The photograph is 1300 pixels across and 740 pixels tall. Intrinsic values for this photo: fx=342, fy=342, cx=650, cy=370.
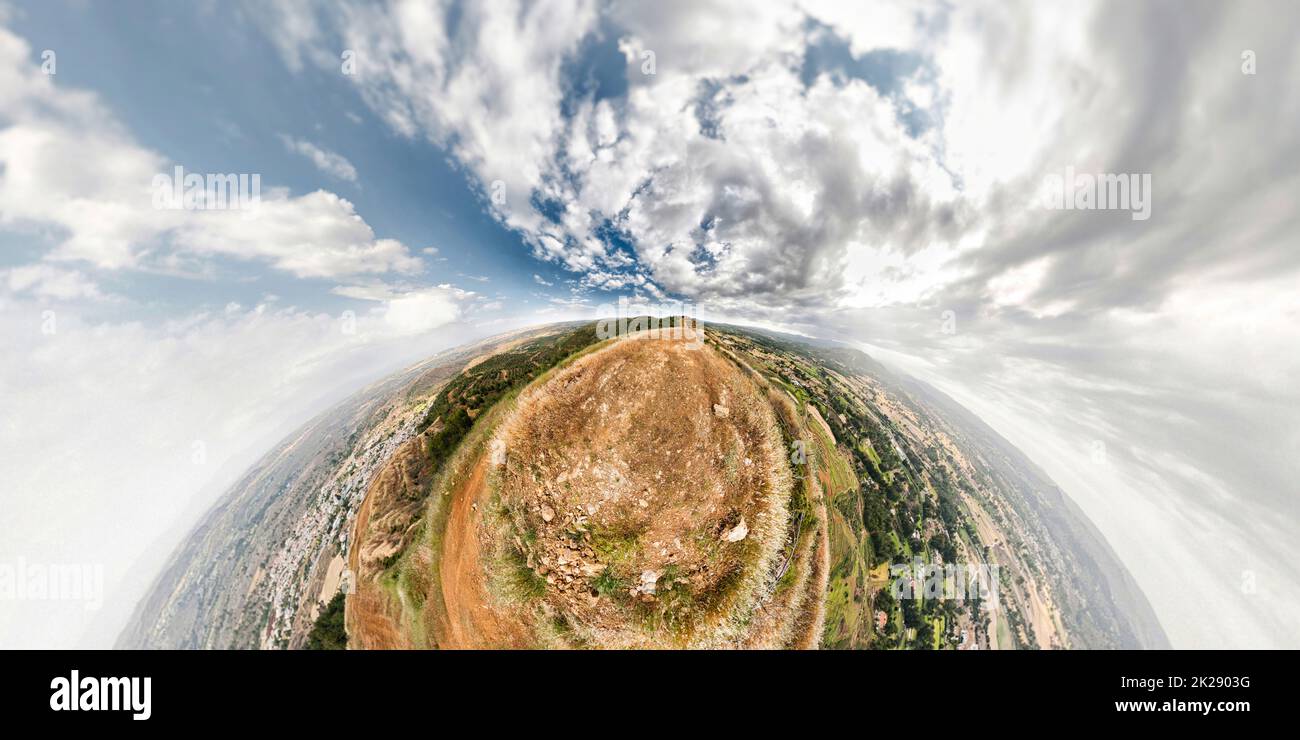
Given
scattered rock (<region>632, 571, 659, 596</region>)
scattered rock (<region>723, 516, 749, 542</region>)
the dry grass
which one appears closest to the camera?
the dry grass

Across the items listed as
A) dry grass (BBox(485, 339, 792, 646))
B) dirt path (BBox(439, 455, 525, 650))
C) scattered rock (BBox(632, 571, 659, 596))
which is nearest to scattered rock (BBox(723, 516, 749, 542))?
dry grass (BBox(485, 339, 792, 646))

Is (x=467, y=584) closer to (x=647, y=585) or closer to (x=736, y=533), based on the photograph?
(x=647, y=585)

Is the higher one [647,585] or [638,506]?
[638,506]

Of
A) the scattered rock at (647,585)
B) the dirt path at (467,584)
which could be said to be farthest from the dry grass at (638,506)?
the dirt path at (467,584)

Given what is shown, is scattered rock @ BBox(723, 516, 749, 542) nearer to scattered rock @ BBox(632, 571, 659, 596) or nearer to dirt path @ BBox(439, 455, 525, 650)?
scattered rock @ BBox(632, 571, 659, 596)

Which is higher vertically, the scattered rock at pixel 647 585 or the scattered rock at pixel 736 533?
the scattered rock at pixel 736 533

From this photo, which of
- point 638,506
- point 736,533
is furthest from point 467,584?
point 736,533

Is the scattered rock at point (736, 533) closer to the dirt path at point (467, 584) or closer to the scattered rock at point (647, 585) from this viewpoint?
the scattered rock at point (647, 585)

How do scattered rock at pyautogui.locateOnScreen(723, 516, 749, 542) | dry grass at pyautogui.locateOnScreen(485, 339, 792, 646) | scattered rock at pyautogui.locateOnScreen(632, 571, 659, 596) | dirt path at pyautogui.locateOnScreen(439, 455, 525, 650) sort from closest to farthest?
dirt path at pyautogui.locateOnScreen(439, 455, 525, 650) → dry grass at pyautogui.locateOnScreen(485, 339, 792, 646) → scattered rock at pyautogui.locateOnScreen(632, 571, 659, 596) → scattered rock at pyautogui.locateOnScreen(723, 516, 749, 542)
